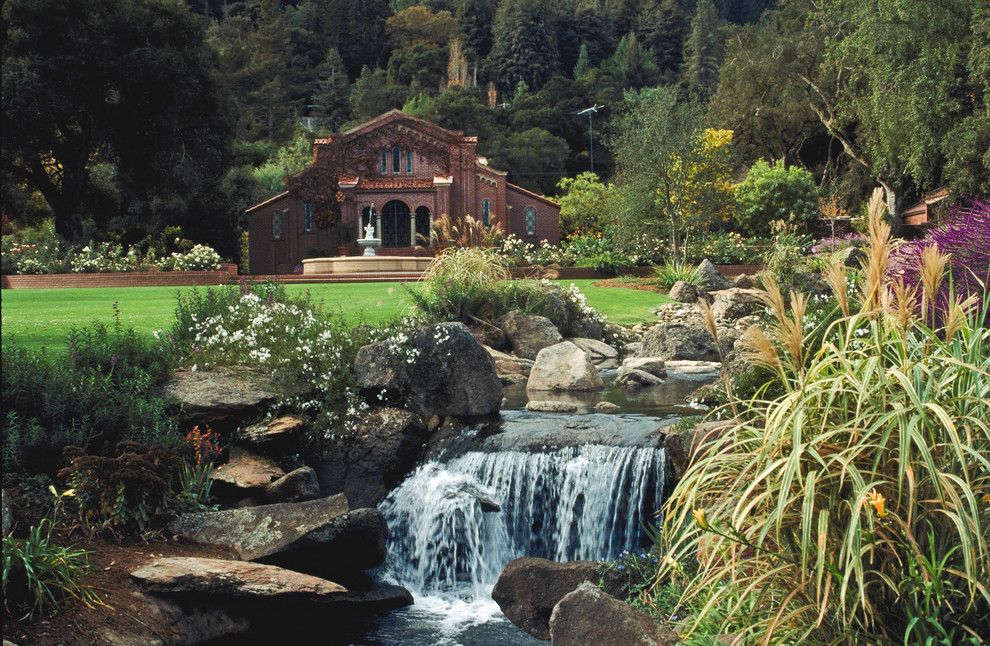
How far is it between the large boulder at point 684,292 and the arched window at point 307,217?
24992 millimetres

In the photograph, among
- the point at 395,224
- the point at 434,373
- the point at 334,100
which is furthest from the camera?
the point at 334,100

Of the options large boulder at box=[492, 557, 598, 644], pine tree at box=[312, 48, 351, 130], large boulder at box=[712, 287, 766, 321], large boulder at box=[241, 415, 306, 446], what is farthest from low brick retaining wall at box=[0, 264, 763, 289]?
pine tree at box=[312, 48, 351, 130]

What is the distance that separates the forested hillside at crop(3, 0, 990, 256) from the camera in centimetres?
2822

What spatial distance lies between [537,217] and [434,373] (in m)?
37.1

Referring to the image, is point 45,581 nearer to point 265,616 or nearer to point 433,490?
point 265,616

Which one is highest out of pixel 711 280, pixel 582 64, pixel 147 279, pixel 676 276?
pixel 582 64

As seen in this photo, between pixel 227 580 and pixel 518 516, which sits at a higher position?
pixel 227 580

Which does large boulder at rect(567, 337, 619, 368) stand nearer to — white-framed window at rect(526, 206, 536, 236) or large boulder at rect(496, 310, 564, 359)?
large boulder at rect(496, 310, 564, 359)

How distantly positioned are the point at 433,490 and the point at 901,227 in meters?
37.1

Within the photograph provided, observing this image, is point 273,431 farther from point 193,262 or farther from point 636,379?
point 193,262

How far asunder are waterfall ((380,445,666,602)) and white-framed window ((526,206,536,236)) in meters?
38.5

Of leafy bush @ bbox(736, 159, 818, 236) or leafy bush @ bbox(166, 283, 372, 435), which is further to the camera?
leafy bush @ bbox(736, 159, 818, 236)

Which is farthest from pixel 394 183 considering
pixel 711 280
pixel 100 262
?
pixel 711 280

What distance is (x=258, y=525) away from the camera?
7992 millimetres
